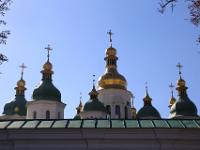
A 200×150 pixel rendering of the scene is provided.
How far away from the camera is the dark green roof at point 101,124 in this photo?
18750 millimetres

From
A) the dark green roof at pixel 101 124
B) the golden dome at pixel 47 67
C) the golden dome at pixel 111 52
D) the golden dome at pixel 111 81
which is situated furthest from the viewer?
the golden dome at pixel 111 52

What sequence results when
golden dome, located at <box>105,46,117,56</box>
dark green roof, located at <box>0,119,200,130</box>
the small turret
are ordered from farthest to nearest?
golden dome, located at <box>105,46,117,56</box>, the small turret, dark green roof, located at <box>0,119,200,130</box>

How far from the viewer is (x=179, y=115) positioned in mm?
43969

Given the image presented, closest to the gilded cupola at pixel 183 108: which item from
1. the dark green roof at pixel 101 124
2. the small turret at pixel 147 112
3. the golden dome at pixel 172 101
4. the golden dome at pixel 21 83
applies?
the small turret at pixel 147 112

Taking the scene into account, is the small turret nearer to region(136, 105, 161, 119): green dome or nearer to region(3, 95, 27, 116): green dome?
region(136, 105, 161, 119): green dome

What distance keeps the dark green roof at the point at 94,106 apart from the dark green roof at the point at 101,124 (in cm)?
2351

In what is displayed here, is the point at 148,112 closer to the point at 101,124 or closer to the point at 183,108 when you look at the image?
the point at 183,108

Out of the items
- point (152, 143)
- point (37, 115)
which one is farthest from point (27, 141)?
point (37, 115)

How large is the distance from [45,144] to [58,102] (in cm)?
2695

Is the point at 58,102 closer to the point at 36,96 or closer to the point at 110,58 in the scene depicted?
the point at 36,96

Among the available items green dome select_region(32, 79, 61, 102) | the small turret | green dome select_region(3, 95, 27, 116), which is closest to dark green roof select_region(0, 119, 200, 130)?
green dome select_region(32, 79, 61, 102)

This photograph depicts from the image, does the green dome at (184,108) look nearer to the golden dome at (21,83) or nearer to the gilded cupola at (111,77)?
the gilded cupola at (111,77)

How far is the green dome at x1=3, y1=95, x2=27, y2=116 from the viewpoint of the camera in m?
50.2

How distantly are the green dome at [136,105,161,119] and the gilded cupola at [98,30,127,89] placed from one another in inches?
129
